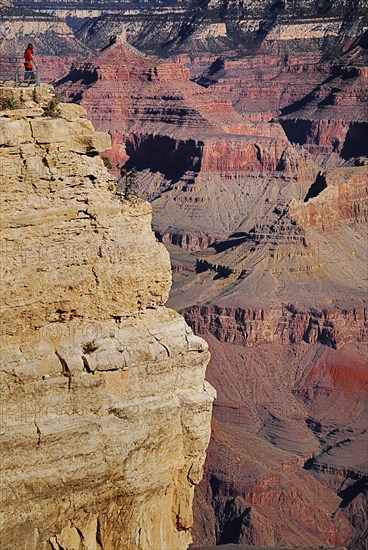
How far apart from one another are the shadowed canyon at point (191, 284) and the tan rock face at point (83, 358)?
0.03m

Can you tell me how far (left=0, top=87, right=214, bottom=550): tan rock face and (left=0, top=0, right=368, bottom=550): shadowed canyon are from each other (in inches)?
1.1

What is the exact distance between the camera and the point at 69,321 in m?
18.5

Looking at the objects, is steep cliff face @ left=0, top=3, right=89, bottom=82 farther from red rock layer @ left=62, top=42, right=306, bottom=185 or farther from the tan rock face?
the tan rock face

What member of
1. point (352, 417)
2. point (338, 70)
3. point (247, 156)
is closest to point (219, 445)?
point (352, 417)

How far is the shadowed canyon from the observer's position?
1820 cm

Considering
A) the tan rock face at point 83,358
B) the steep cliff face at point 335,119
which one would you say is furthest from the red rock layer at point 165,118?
the tan rock face at point 83,358

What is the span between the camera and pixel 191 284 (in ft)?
273

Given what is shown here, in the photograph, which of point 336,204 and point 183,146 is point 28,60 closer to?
point 336,204

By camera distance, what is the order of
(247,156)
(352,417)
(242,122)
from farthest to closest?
1. (242,122)
2. (247,156)
3. (352,417)

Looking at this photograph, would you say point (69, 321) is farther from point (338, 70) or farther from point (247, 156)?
point (338, 70)

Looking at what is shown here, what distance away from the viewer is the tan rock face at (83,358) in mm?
17953

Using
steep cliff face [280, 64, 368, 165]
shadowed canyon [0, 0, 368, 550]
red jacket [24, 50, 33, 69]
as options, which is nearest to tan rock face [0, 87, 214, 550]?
shadowed canyon [0, 0, 368, 550]

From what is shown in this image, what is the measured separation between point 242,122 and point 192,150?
12881mm

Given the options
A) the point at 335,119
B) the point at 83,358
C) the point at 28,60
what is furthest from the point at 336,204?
the point at 83,358
